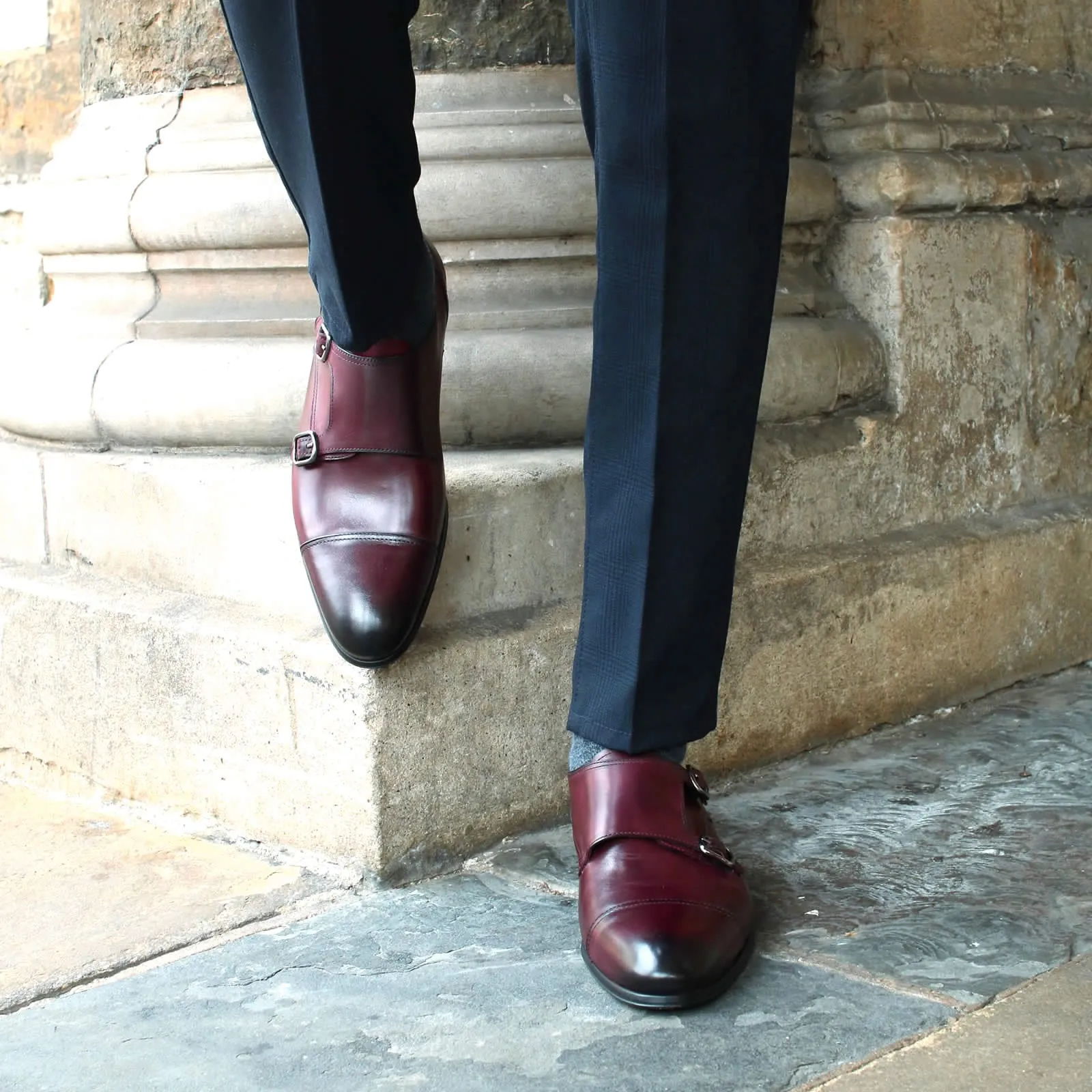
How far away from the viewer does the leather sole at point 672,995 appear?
1.33 meters

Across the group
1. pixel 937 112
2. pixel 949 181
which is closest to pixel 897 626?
pixel 949 181

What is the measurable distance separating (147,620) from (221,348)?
34 cm

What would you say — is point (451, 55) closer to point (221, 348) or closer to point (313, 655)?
point (221, 348)

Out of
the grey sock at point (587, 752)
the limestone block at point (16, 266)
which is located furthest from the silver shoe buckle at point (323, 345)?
the limestone block at point (16, 266)

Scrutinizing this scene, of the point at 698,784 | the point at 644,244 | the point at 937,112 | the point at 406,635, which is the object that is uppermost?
the point at 937,112

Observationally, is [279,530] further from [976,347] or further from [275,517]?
[976,347]

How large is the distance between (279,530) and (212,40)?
71 centimetres

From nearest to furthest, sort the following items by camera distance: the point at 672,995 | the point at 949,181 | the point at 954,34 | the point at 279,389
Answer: the point at 672,995, the point at 279,389, the point at 949,181, the point at 954,34

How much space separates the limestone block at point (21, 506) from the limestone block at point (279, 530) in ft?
0.46

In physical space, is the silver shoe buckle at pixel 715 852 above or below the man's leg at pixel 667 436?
below

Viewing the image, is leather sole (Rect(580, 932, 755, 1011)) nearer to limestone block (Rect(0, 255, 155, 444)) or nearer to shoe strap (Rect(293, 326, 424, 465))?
shoe strap (Rect(293, 326, 424, 465))

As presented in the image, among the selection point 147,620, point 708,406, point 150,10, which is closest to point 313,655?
point 147,620

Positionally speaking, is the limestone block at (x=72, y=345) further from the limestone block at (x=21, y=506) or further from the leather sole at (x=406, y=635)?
the leather sole at (x=406, y=635)

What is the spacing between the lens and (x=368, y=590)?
1.55m
